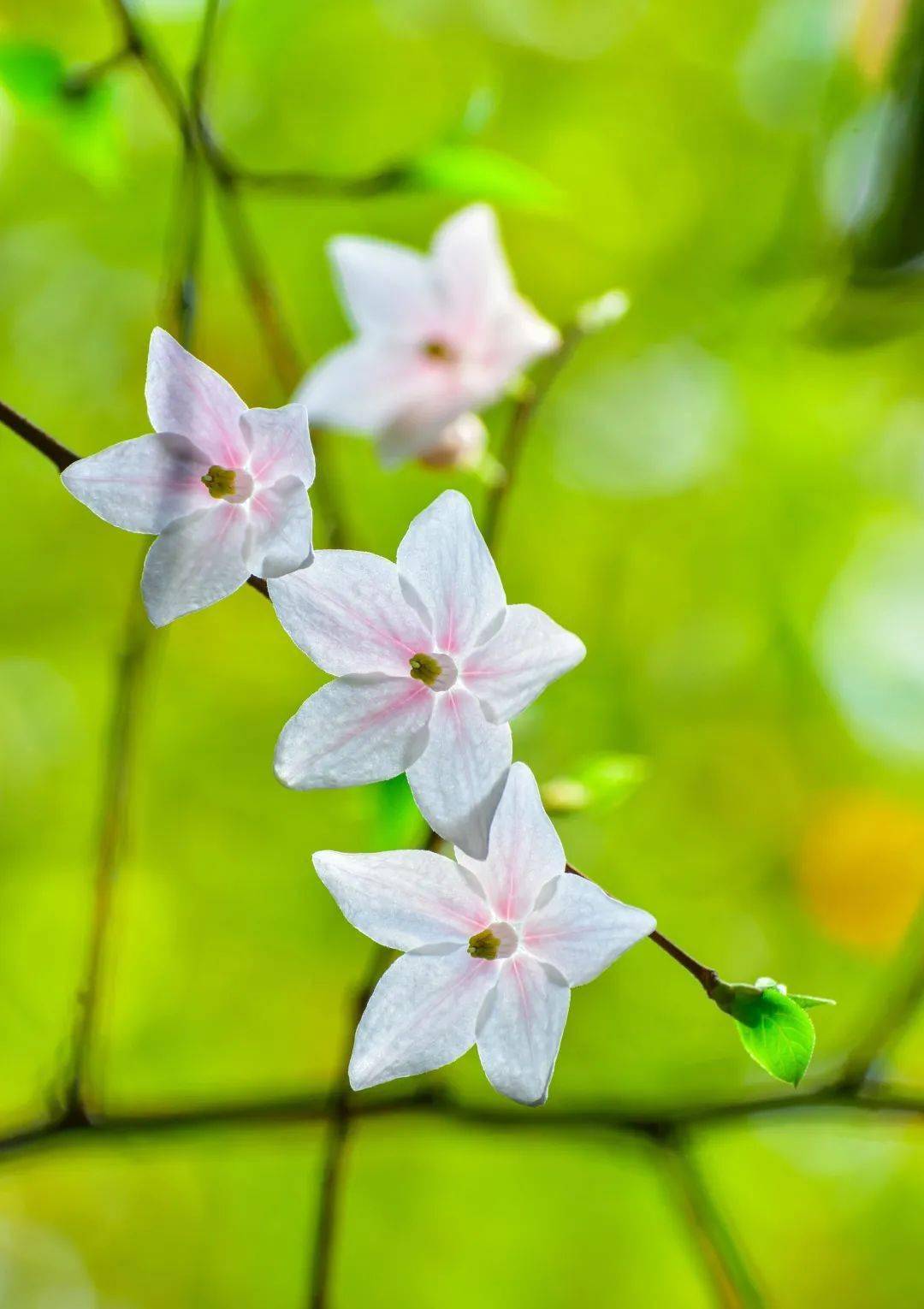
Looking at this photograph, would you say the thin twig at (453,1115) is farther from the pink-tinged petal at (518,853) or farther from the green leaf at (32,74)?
the green leaf at (32,74)

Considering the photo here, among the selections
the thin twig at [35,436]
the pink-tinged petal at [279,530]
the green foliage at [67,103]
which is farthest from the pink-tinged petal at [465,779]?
the green foliage at [67,103]

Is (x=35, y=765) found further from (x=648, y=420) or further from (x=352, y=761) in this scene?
(x=352, y=761)

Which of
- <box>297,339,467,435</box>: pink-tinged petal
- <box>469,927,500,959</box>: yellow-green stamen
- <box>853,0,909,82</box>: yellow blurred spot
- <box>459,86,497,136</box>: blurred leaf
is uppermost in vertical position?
<box>853,0,909,82</box>: yellow blurred spot

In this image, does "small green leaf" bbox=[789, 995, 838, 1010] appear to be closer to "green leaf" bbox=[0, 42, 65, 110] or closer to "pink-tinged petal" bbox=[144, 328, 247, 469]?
"pink-tinged petal" bbox=[144, 328, 247, 469]

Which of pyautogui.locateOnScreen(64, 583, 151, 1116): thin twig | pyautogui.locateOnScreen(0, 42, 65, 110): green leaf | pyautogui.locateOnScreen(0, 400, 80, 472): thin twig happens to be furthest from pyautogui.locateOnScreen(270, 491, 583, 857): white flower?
pyautogui.locateOnScreen(0, 42, 65, 110): green leaf

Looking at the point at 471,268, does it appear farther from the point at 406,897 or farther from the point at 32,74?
the point at 406,897

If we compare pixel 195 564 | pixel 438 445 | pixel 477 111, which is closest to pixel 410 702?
pixel 195 564
